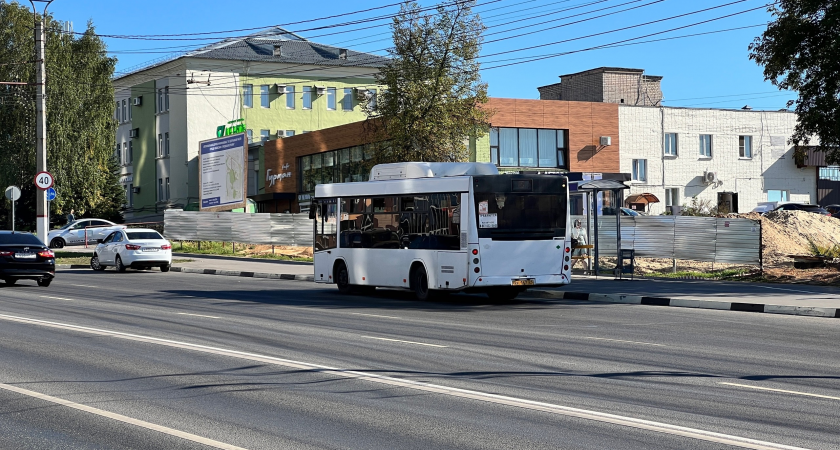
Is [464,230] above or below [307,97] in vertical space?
below

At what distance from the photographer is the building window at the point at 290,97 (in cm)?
7844

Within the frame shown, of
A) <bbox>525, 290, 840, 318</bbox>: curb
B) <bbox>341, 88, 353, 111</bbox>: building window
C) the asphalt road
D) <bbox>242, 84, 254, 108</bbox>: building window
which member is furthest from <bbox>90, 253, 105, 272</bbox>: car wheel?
<bbox>341, 88, 353, 111</bbox>: building window

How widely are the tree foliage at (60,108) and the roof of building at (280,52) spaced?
12.8 meters

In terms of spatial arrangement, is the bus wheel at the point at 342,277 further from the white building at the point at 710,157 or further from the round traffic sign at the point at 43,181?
the white building at the point at 710,157

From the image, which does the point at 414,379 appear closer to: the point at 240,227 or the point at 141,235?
the point at 141,235

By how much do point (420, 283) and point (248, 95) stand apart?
57.6 meters

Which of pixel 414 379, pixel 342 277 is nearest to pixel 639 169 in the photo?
pixel 342 277

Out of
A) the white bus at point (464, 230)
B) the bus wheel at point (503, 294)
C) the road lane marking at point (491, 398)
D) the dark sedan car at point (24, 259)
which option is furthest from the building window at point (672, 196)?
the road lane marking at point (491, 398)

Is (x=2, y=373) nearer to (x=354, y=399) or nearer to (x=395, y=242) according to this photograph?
(x=354, y=399)

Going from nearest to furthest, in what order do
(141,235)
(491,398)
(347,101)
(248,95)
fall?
(491,398) < (141,235) < (248,95) < (347,101)

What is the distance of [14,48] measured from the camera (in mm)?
60344

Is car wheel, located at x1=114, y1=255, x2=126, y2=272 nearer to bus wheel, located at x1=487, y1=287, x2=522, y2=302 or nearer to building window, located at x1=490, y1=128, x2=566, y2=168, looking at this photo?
bus wheel, located at x1=487, y1=287, x2=522, y2=302

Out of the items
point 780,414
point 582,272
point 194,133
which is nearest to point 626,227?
point 582,272

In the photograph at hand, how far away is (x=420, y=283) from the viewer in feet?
72.5
